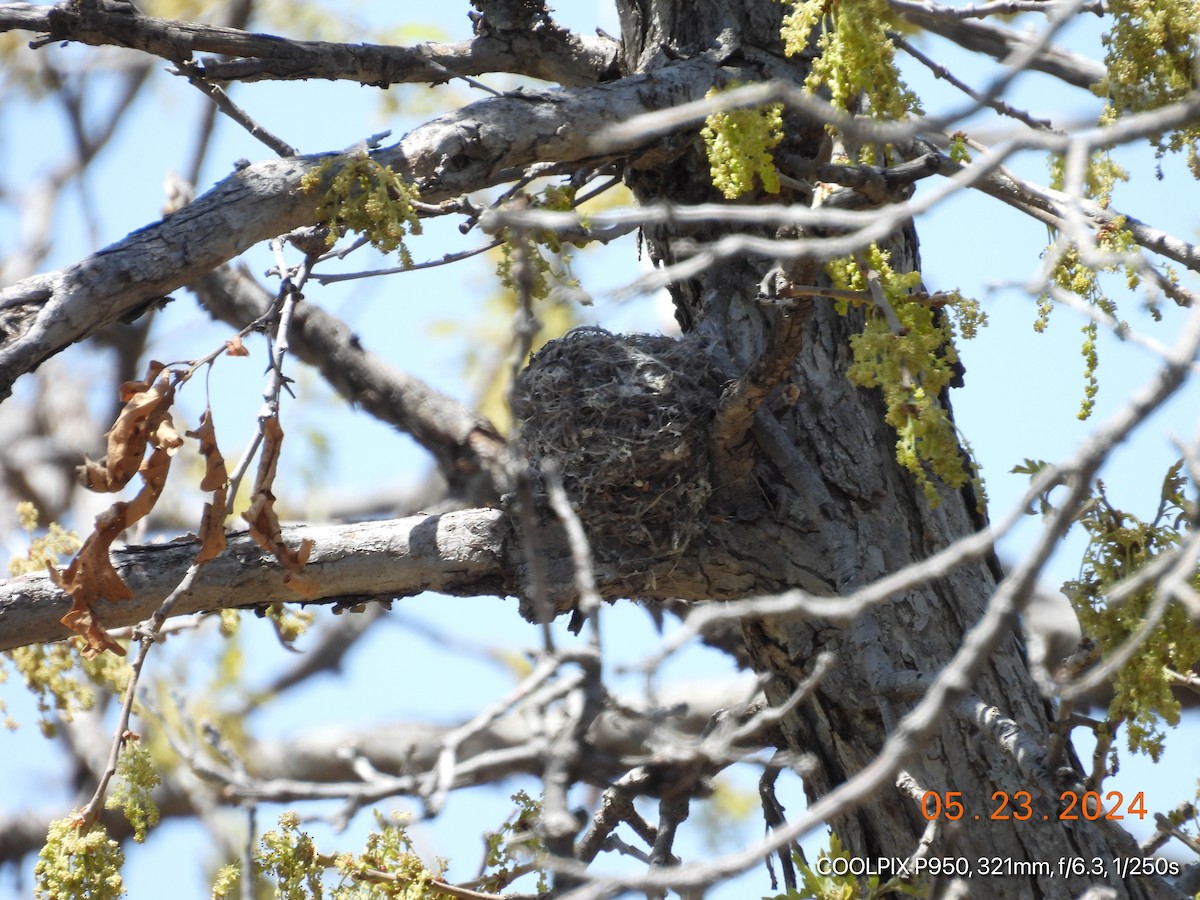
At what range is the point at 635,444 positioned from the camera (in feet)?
11.4

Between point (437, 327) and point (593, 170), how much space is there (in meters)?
5.91

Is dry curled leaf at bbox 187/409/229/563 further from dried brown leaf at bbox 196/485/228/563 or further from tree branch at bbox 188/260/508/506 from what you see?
tree branch at bbox 188/260/508/506

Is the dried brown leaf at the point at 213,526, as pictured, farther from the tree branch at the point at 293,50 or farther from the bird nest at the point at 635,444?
the tree branch at the point at 293,50

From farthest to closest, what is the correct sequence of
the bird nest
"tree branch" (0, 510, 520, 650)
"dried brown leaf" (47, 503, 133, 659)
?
1. the bird nest
2. "tree branch" (0, 510, 520, 650)
3. "dried brown leaf" (47, 503, 133, 659)

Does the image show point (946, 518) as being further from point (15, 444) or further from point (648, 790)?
point (15, 444)

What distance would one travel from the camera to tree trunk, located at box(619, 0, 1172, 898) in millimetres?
3156

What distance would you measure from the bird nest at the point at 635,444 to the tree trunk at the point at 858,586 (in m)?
0.14

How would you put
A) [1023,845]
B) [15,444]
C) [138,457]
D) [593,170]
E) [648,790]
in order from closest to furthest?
[648,790]
[138,457]
[1023,845]
[593,170]
[15,444]

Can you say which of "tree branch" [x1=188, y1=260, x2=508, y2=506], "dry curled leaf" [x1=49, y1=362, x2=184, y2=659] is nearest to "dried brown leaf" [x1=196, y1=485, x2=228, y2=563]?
"dry curled leaf" [x1=49, y1=362, x2=184, y2=659]

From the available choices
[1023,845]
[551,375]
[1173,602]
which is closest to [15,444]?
[551,375]

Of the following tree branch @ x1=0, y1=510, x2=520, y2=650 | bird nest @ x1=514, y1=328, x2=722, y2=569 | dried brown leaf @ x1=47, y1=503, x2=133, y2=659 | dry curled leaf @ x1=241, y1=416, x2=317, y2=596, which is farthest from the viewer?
bird nest @ x1=514, y1=328, x2=722, y2=569

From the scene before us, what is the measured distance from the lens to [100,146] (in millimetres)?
9070

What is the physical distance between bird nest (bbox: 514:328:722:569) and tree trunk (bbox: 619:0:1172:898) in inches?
5.6

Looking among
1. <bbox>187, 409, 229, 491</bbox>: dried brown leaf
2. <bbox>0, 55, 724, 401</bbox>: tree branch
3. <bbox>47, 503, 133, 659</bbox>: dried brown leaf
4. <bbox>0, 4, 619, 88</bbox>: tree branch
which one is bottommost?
<bbox>47, 503, 133, 659</bbox>: dried brown leaf
